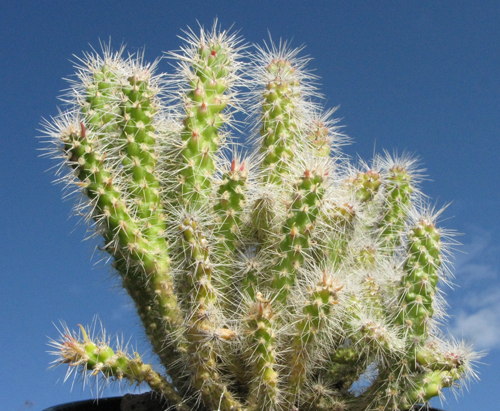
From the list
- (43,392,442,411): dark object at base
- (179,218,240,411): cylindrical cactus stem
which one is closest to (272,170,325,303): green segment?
(179,218,240,411): cylindrical cactus stem

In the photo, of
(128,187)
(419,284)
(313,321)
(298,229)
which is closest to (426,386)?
(419,284)

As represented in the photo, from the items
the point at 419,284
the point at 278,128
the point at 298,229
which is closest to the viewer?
the point at 298,229

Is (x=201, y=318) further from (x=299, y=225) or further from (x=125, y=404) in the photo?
(x=125, y=404)

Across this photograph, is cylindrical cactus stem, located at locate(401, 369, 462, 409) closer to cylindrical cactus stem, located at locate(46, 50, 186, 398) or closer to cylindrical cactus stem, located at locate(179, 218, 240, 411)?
cylindrical cactus stem, located at locate(179, 218, 240, 411)

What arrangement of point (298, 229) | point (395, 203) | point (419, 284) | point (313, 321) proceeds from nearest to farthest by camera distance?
point (313, 321), point (298, 229), point (419, 284), point (395, 203)

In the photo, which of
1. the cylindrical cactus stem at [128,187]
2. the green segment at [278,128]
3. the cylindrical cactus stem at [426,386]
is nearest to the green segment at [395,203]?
the green segment at [278,128]

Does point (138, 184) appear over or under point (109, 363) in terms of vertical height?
over
